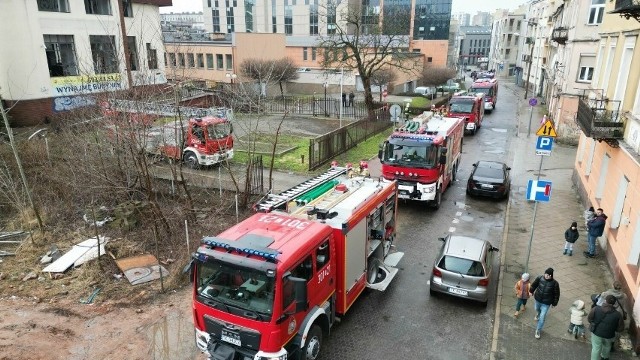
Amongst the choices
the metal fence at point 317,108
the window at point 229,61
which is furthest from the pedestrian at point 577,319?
the window at point 229,61

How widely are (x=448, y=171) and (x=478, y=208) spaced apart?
1.99 metres

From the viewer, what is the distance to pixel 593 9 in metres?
24.8

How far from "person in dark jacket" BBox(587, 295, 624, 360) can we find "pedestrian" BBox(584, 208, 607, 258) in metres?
4.77

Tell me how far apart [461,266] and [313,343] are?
4.08 metres

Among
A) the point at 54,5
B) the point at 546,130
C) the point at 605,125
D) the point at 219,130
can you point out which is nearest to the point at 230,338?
the point at 546,130

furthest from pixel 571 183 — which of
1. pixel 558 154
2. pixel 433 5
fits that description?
pixel 433 5

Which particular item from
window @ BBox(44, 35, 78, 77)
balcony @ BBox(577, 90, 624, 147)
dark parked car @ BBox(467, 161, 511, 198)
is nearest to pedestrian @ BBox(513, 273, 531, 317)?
balcony @ BBox(577, 90, 624, 147)

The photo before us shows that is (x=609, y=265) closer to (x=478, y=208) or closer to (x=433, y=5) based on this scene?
(x=478, y=208)

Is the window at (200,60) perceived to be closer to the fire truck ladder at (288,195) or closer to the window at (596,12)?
the window at (596,12)

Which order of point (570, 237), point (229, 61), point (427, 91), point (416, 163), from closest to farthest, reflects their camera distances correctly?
point (570, 237) → point (416, 163) → point (427, 91) → point (229, 61)

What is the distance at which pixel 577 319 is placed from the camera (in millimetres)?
8695

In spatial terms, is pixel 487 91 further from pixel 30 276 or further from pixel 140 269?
pixel 30 276

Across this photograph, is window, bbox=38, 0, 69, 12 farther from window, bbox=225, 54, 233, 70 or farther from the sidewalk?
the sidewalk

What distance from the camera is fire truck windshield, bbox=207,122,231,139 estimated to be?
19672 mm
